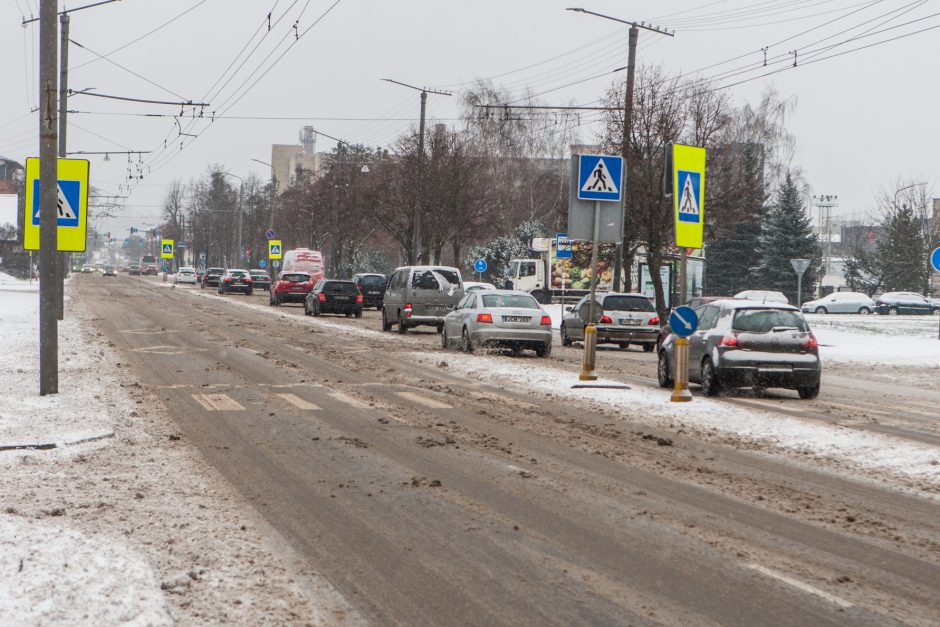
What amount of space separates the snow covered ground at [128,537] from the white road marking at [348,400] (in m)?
2.52

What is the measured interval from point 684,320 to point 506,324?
8.86 meters

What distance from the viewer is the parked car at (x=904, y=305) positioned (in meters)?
63.0

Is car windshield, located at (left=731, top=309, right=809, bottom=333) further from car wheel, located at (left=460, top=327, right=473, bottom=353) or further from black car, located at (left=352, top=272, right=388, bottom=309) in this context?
black car, located at (left=352, top=272, right=388, bottom=309)

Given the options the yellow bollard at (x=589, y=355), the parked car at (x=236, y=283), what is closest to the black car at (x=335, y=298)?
the yellow bollard at (x=589, y=355)

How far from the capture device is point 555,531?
22.7 feet

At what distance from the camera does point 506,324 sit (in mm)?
23250

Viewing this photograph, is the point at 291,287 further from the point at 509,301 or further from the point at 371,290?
the point at 509,301

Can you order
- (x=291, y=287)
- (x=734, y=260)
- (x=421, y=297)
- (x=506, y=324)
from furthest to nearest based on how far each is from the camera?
(x=734, y=260)
(x=291, y=287)
(x=421, y=297)
(x=506, y=324)

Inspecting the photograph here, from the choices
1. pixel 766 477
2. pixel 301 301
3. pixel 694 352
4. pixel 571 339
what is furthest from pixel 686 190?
pixel 301 301

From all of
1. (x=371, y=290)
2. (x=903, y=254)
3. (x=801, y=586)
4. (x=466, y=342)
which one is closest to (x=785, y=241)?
(x=903, y=254)

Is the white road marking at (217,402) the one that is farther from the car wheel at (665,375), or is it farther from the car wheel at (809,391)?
the car wheel at (809,391)

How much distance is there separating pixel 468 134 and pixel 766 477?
69.5 m

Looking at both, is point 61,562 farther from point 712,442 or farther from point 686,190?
point 686,190

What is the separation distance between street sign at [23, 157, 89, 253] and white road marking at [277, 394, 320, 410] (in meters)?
3.19
